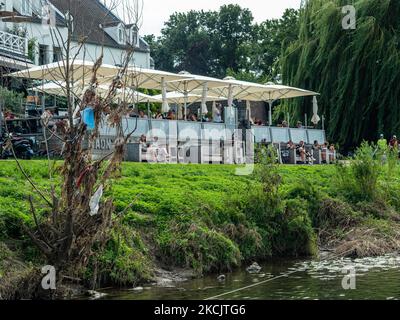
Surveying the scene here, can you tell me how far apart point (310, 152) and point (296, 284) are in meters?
19.5

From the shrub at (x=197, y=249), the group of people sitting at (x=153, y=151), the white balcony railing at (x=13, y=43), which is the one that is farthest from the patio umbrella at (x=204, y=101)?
the shrub at (x=197, y=249)

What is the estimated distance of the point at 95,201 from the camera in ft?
45.9

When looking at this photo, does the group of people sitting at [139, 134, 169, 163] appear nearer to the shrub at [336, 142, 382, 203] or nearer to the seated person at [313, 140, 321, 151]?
the shrub at [336, 142, 382, 203]

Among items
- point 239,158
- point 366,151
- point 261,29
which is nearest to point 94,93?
point 366,151

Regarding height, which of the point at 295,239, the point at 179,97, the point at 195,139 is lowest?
the point at 295,239

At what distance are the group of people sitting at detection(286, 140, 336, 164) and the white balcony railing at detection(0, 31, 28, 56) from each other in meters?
12.3

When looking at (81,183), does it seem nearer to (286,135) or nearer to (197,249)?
(197,249)

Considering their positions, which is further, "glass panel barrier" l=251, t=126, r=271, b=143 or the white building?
"glass panel barrier" l=251, t=126, r=271, b=143

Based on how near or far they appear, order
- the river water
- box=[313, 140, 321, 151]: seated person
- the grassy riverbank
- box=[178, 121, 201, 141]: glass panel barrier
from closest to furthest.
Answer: the river water, the grassy riverbank, box=[178, 121, 201, 141]: glass panel barrier, box=[313, 140, 321, 151]: seated person

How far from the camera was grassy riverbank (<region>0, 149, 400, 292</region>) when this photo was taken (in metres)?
16.0

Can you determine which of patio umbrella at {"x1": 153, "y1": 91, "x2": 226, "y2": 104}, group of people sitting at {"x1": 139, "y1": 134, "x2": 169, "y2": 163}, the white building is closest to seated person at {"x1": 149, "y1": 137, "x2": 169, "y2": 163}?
group of people sitting at {"x1": 139, "y1": 134, "x2": 169, "y2": 163}

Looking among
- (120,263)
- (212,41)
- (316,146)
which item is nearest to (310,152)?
(316,146)

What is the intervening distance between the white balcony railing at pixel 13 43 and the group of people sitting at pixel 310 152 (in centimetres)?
1231

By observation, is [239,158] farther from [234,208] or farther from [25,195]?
[25,195]
